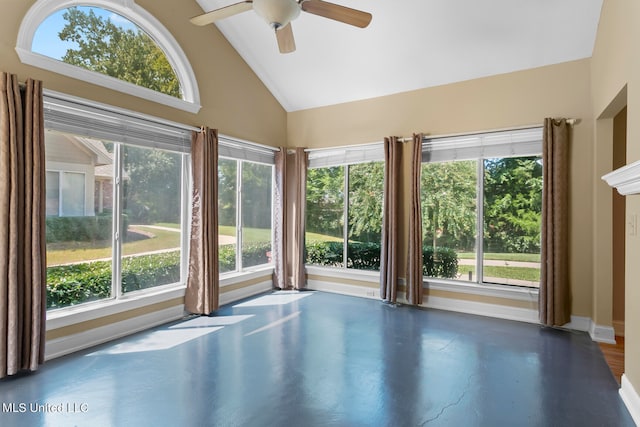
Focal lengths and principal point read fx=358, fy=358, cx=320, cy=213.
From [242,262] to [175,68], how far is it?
2.71 m

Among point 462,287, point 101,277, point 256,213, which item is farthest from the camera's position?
point 256,213

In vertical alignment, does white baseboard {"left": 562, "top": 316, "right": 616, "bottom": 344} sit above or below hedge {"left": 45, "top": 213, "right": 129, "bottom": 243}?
below

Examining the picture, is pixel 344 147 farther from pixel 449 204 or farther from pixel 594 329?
pixel 594 329

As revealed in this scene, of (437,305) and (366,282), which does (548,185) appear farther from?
(366,282)

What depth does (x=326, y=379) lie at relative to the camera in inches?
108

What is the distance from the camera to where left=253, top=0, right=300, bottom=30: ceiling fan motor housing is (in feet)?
7.92

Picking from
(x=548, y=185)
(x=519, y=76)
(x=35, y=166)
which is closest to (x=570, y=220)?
(x=548, y=185)

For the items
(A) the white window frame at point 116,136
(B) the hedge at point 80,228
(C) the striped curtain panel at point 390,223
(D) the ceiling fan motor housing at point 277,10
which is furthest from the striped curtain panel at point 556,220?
(B) the hedge at point 80,228

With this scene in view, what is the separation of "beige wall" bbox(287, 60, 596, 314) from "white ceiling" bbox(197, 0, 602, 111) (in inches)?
5.4

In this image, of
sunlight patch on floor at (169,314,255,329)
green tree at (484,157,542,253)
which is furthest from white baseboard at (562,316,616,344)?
sunlight patch on floor at (169,314,255,329)

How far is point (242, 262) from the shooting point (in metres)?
5.28

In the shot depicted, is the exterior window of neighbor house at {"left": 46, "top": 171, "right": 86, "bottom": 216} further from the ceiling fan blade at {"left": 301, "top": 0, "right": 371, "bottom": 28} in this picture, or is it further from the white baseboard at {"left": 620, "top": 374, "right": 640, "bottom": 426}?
the white baseboard at {"left": 620, "top": 374, "right": 640, "bottom": 426}

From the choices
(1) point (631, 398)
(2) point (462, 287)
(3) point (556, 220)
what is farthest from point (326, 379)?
(3) point (556, 220)

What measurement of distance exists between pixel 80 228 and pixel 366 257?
3631mm
